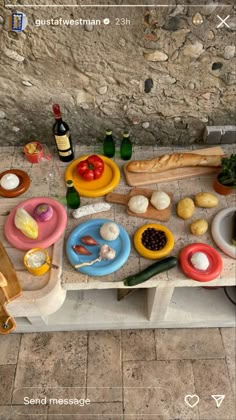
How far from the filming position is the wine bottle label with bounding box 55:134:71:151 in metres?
1.70

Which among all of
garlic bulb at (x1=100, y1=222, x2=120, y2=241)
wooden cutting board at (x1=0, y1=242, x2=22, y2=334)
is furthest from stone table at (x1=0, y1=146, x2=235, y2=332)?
wooden cutting board at (x1=0, y1=242, x2=22, y2=334)

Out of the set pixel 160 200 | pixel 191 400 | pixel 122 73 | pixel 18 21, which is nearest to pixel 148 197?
pixel 160 200

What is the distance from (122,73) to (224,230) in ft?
3.01

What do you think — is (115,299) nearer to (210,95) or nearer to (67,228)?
(67,228)

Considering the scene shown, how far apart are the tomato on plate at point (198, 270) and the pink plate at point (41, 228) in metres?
0.58

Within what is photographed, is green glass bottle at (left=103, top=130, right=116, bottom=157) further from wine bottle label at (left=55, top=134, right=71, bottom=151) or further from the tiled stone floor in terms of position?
the tiled stone floor

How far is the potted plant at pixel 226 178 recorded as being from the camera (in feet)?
5.14

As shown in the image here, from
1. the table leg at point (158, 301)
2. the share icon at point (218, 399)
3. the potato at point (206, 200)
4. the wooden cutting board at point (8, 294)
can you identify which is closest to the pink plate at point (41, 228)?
the wooden cutting board at point (8, 294)

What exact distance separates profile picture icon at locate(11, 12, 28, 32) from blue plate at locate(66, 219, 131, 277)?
0.92m

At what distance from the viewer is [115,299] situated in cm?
195

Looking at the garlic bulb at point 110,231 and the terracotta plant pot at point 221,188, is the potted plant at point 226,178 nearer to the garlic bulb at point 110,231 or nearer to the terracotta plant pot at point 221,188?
the terracotta plant pot at point 221,188

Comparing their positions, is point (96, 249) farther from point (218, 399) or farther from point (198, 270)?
point (218, 399)

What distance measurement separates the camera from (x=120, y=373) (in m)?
1.86
